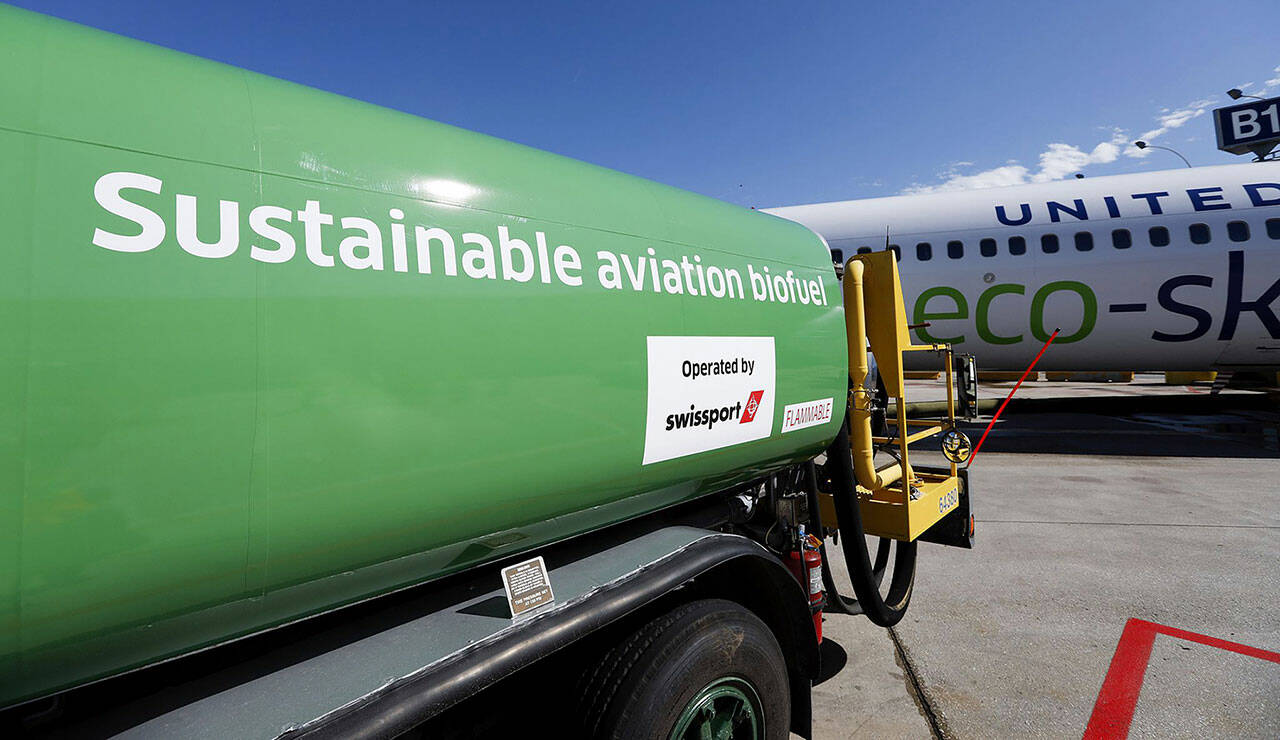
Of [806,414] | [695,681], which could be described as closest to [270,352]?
[695,681]

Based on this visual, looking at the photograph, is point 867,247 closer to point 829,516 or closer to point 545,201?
point 829,516

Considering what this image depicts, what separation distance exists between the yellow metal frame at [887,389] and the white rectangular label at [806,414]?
545mm

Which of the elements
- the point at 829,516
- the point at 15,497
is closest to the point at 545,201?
the point at 15,497

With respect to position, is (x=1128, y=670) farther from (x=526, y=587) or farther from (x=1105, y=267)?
(x=1105, y=267)

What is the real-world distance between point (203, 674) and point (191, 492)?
1.93 feet

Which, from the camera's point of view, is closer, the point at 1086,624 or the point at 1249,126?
the point at 1086,624

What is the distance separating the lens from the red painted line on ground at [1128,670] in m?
3.20

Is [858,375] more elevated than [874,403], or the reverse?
[858,375]

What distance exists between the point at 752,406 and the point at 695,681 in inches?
39.2

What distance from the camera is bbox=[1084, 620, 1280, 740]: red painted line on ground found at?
3199mm

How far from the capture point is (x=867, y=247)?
1187 centimetres

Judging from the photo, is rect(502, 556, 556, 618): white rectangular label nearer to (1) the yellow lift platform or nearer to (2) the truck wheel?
(2) the truck wheel

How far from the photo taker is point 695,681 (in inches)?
79.7

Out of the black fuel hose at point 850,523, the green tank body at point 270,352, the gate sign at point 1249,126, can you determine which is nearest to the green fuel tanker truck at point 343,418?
the green tank body at point 270,352
